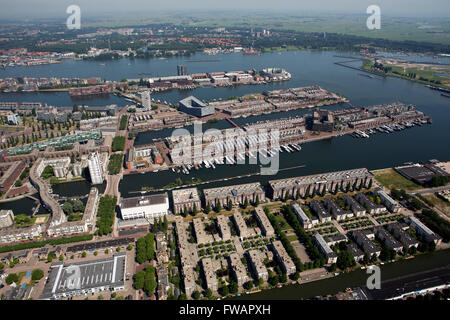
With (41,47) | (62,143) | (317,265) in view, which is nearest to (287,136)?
(317,265)

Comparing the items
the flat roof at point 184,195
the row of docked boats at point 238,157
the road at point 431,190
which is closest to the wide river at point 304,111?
the row of docked boats at point 238,157

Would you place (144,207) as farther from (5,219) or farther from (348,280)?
(348,280)

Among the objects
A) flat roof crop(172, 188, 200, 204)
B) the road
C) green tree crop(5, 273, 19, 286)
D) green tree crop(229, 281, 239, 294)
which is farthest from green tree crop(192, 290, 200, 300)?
the road

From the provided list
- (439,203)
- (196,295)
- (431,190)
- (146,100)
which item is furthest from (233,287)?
(146,100)

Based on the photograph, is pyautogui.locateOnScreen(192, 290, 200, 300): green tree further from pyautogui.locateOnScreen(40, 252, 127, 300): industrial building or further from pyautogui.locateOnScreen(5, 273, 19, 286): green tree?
pyautogui.locateOnScreen(5, 273, 19, 286): green tree

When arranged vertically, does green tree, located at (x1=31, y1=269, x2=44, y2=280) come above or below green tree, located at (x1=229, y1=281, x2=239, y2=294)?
above

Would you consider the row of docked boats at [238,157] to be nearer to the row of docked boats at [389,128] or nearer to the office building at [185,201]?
the office building at [185,201]
